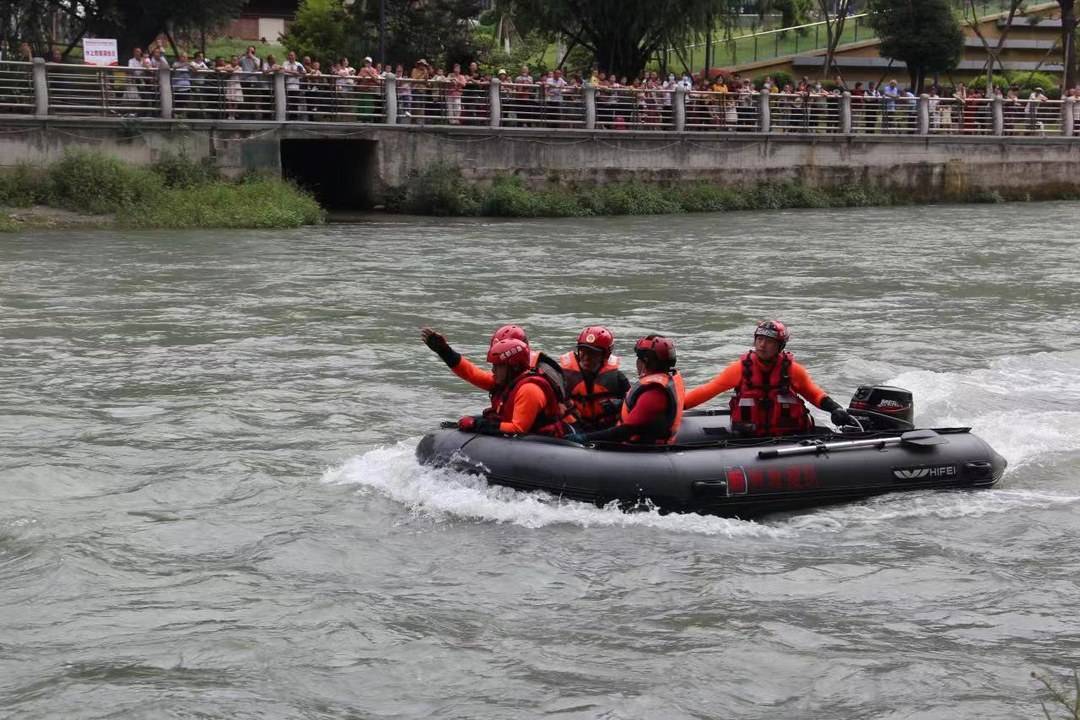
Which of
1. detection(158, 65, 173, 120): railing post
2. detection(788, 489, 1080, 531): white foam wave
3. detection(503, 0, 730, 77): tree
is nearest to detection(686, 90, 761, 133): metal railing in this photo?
detection(503, 0, 730, 77): tree

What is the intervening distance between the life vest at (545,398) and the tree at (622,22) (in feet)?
88.3

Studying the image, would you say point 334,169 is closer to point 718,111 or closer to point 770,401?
point 718,111

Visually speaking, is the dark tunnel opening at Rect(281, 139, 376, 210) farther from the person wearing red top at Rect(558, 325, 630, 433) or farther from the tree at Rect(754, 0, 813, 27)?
the tree at Rect(754, 0, 813, 27)

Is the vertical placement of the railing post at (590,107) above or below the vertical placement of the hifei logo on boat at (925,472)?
above

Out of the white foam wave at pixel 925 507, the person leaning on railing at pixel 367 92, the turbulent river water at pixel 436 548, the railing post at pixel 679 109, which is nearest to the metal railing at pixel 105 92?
the person leaning on railing at pixel 367 92

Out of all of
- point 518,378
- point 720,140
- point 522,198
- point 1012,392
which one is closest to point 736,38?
point 720,140

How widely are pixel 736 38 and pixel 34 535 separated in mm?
52176

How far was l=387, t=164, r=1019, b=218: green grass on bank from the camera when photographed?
97.0 ft

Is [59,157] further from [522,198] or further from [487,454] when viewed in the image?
[487,454]

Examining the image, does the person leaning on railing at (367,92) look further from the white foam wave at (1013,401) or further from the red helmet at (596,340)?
the red helmet at (596,340)

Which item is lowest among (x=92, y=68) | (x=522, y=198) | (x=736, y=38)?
(x=522, y=198)

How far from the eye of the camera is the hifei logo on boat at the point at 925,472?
9750 mm

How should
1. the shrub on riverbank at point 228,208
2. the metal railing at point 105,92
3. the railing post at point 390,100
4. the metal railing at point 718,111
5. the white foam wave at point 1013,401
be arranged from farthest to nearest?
1. the metal railing at point 718,111
2. the railing post at point 390,100
3. the metal railing at point 105,92
4. the shrub on riverbank at point 228,208
5. the white foam wave at point 1013,401

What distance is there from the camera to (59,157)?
25.0 metres
